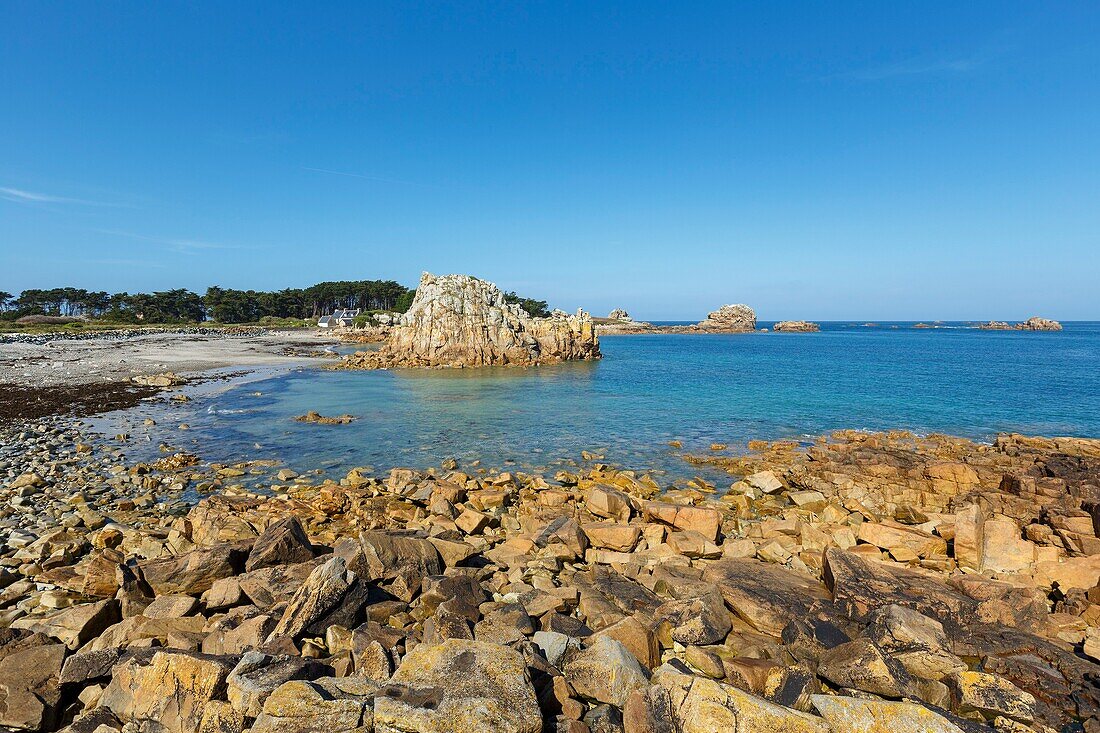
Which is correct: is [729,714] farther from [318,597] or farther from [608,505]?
[608,505]

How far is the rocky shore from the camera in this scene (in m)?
6.16

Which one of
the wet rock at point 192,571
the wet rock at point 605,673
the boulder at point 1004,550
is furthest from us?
the boulder at point 1004,550

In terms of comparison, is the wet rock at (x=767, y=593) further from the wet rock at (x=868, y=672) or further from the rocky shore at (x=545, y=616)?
the wet rock at (x=868, y=672)

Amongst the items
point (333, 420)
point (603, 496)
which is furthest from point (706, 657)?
point (333, 420)

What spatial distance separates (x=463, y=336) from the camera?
75.8 m

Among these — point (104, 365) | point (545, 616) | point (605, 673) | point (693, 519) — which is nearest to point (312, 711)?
point (605, 673)

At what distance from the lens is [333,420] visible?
111 feet

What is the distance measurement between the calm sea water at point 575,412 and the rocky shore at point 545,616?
9202 millimetres

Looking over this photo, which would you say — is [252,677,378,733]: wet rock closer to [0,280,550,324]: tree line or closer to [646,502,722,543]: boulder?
[646,502,722,543]: boulder

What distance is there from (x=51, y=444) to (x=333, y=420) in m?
13.2

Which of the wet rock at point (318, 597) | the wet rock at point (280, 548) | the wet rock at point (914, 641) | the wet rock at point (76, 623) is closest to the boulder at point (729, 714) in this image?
the wet rock at point (914, 641)

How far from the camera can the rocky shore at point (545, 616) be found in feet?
20.2

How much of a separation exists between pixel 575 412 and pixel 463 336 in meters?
40.1

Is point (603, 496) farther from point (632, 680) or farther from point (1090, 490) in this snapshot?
point (1090, 490)
